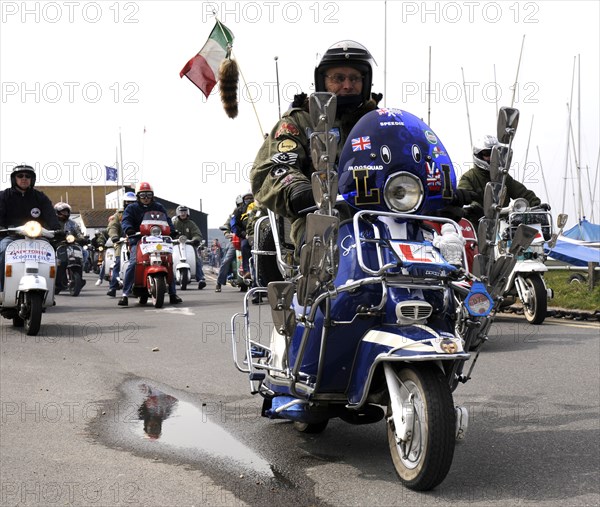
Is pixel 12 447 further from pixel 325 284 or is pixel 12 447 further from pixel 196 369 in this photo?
pixel 196 369

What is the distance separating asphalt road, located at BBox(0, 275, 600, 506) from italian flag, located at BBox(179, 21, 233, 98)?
308 inches

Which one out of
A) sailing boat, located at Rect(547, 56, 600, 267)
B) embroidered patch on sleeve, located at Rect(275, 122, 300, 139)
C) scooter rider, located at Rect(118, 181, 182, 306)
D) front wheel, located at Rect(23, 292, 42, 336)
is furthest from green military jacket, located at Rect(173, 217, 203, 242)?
embroidered patch on sleeve, located at Rect(275, 122, 300, 139)

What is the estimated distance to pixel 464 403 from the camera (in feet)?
20.1

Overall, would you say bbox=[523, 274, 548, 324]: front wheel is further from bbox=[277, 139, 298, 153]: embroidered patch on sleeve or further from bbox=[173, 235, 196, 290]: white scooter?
bbox=[173, 235, 196, 290]: white scooter

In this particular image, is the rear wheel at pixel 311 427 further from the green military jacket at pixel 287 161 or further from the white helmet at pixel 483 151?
the white helmet at pixel 483 151

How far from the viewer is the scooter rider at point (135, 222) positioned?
1508 cm

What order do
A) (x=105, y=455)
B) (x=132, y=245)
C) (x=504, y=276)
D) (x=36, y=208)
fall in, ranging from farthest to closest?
(x=132, y=245) → (x=36, y=208) → (x=105, y=455) → (x=504, y=276)

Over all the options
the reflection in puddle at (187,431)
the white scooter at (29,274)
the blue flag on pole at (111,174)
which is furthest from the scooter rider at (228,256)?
the blue flag on pole at (111,174)

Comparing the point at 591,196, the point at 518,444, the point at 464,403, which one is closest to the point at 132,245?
the point at 464,403

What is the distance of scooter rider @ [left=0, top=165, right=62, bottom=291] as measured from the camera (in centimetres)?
1112

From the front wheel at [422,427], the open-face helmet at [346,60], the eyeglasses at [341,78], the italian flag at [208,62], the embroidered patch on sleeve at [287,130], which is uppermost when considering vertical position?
the italian flag at [208,62]

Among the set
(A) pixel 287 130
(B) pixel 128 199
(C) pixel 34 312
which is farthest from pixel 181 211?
(A) pixel 287 130

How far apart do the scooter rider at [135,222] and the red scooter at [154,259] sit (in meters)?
0.10

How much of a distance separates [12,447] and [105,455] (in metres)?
0.62
